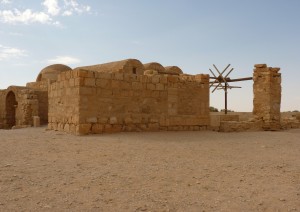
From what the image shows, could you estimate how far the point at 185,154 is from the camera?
5520 millimetres

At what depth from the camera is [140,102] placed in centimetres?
901

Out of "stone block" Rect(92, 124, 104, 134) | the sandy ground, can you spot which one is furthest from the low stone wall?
"stone block" Rect(92, 124, 104, 134)

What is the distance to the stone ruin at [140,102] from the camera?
806 cm

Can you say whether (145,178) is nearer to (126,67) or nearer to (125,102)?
(125,102)

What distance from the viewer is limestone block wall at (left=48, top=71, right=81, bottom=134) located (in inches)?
316

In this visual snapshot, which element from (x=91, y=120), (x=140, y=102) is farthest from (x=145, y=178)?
(x=140, y=102)

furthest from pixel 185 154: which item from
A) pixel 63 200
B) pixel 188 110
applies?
pixel 188 110

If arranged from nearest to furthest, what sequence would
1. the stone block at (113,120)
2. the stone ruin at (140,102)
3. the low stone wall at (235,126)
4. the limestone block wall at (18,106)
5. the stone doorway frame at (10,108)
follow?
the stone ruin at (140,102) < the stone block at (113,120) < the low stone wall at (235,126) < the limestone block wall at (18,106) < the stone doorway frame at (10,108)

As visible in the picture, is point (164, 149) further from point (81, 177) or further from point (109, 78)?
point (109, 78)

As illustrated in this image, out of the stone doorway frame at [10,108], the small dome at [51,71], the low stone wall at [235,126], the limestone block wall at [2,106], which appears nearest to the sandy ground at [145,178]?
the low stone wall at [235,126]

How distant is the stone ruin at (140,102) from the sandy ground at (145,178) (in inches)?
83.8

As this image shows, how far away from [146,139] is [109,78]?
2.32m

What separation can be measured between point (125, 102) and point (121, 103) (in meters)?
0.15

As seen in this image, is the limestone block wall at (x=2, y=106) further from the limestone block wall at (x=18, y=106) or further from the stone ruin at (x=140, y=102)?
the stone ruin at (x=140, y=102)
